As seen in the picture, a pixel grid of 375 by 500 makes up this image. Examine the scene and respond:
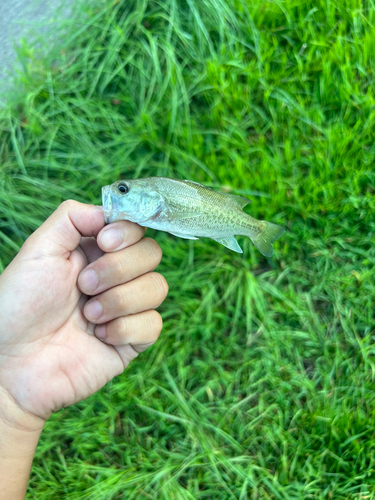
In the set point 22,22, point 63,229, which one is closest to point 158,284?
point 63,229

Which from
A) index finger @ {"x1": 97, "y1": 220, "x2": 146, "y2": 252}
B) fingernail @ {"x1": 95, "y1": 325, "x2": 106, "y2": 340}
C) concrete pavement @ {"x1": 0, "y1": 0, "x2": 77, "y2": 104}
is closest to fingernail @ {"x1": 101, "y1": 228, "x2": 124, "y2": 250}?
index finger @ {"x1": 97, "y1": 220, "x2": 146, "y2": 252}

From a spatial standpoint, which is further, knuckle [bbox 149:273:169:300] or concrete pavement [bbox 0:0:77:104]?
concrete pavement [bbox 0:0:77:104]

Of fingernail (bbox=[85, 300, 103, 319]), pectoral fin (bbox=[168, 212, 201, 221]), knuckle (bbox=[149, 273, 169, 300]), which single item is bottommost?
knuckle (bbox=[149, 273, 169, 300])

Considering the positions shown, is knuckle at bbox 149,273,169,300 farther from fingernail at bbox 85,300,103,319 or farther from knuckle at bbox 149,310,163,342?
fingernail at bbox 85,300,103,319

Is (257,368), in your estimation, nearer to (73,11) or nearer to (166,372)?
(166,372)

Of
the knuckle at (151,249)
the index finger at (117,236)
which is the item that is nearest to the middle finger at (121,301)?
the knuckle at (151,249)

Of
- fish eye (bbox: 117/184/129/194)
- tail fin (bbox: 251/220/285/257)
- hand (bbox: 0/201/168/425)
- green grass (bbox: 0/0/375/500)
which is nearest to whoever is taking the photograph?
fish eye (bbox: 117/184/129/194)

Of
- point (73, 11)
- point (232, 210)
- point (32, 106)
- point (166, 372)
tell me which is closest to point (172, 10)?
point (73, 11)
